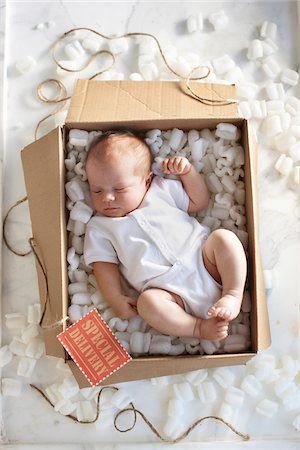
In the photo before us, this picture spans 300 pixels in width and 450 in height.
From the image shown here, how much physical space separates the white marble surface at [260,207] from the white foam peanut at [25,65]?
0.04 ft

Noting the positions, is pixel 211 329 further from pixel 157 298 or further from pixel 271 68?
pixel 271 68

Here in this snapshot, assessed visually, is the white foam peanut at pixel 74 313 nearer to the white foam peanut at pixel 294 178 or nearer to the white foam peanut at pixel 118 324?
the white foam peanut at pixel 118 324

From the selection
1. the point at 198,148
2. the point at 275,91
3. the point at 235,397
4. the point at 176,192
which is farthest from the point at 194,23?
the point at 235,397

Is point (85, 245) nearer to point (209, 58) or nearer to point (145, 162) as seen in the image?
point (145, 162)

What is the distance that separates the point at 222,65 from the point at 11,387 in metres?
0.92

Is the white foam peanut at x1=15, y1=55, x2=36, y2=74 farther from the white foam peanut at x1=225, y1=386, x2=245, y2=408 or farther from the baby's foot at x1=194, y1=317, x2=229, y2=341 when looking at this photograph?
the white foam peanut at x1=225, y1=386, x2=245, y2=408

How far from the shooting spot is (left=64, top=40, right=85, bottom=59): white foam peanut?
166 centimetres

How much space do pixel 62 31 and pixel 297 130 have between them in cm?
65

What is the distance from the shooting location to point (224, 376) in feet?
4.84

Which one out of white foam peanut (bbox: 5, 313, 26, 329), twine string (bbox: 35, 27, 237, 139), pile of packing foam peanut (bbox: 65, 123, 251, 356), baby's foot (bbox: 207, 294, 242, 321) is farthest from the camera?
twine string (bbox: 35, 27, 237, 139)

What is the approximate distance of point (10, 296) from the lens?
1540mm

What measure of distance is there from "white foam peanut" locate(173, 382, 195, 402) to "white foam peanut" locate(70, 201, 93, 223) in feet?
1.40

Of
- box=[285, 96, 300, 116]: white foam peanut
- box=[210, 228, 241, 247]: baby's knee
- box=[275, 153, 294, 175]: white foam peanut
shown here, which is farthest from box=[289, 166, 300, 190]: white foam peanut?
box=[210, 228, 241, 247]: baby's knee

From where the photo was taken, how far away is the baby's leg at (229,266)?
1.33m
